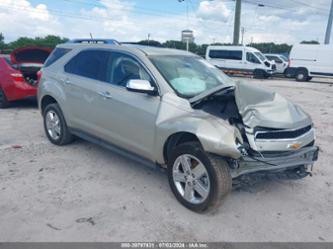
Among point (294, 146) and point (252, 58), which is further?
point (252, 58)

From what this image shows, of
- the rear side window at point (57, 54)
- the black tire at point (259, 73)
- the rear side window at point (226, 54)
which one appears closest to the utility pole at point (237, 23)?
the rear side window at point (226, 54)

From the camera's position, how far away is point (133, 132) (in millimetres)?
3852

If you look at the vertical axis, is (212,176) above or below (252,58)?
above

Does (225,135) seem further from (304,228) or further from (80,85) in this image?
(80,85)

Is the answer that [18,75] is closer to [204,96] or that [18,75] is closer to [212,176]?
[204,96]

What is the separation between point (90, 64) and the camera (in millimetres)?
4668

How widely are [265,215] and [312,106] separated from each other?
7.70m

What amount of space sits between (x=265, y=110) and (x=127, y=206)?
1864 millimetres

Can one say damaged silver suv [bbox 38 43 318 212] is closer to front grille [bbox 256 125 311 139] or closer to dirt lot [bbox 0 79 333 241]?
front grille [bbox 256 125 311 139]

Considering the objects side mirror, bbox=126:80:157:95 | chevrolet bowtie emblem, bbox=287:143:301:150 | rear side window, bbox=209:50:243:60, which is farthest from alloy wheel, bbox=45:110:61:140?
rear side window, bbox=209:50:243:60

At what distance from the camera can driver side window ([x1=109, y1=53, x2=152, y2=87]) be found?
3922 millimetres

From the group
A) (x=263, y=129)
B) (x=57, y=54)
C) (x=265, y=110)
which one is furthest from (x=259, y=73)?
(x=263, y=129)

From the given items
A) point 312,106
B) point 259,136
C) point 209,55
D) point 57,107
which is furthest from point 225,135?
point 209,55

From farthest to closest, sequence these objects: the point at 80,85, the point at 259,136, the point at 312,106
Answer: the point at 312,106
the point at 80,85
the point at 259,136
